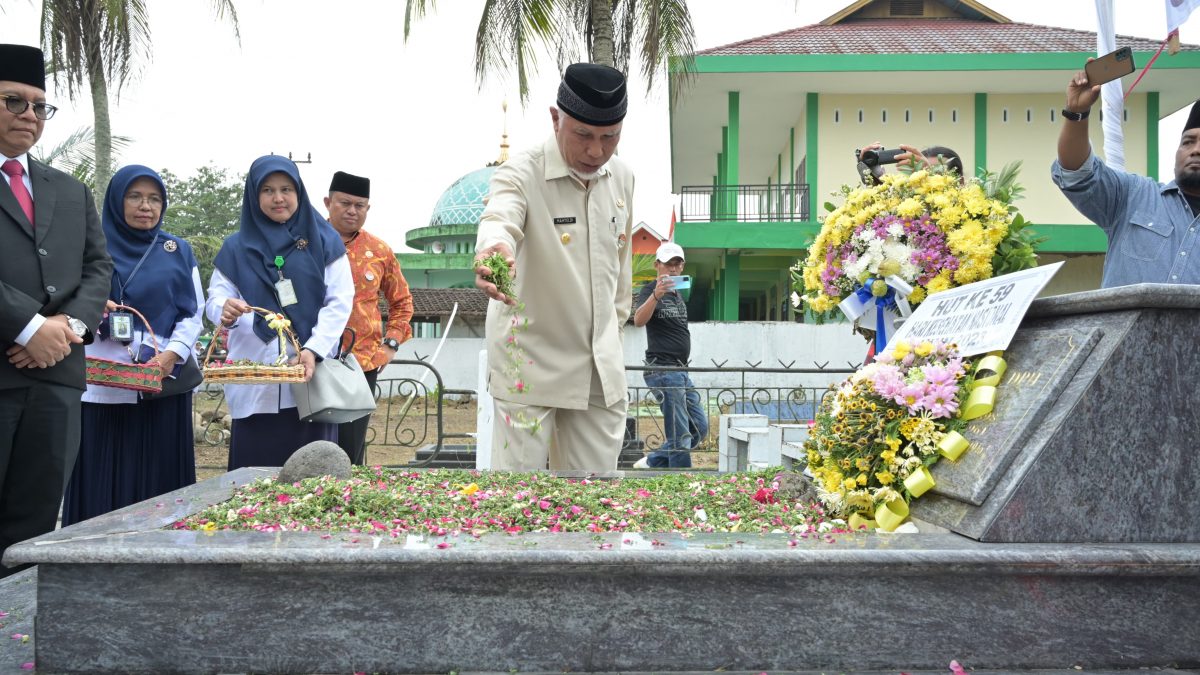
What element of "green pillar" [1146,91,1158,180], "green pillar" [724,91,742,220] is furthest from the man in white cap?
"green pillar" [1146,91,1158,180]

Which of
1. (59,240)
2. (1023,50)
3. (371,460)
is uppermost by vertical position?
(1023,50)

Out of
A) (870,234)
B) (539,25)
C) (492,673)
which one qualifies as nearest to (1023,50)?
(539,25)

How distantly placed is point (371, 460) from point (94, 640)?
7659 millimetres

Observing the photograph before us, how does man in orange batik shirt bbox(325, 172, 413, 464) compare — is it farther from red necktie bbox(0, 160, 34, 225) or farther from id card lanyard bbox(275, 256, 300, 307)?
red necktie bbox(0, 160, 34, 225)

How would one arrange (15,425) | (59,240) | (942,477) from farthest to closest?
(59,240) < (15,425) < (942,477)

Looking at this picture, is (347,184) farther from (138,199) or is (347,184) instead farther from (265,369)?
(265,369)

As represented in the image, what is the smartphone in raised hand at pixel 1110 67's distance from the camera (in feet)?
9.48

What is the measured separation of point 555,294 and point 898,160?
59.8 inches

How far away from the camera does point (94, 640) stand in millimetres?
2068

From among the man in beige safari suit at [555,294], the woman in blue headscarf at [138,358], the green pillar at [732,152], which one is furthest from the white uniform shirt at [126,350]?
the green pillar at [732,152]

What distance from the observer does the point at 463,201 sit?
31.0m

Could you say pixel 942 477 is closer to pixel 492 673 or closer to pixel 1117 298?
pixel 1117 298

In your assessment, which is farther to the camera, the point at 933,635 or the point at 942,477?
the point at 942,477

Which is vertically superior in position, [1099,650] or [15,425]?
[15,425]
